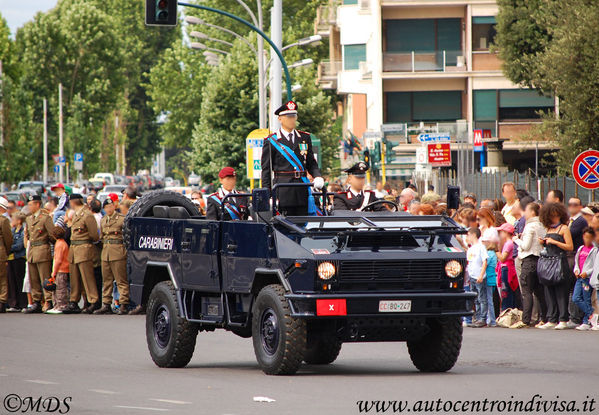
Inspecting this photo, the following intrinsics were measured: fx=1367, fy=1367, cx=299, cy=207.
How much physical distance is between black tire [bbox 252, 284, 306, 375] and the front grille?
0.57m

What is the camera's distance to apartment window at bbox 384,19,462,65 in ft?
213

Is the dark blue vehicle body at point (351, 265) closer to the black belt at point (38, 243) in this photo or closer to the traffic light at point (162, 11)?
the black belt at point (38, 243)

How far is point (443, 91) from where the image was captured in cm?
6562

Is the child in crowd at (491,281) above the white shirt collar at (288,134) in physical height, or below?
below

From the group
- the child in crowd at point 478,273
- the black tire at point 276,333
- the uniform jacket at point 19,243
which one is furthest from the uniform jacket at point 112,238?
the black tire at point 276,333

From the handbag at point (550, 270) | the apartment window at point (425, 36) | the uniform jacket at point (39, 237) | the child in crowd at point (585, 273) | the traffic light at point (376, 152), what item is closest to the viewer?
the child in crowd at point (585, 273)

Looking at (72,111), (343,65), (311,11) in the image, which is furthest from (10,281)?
(72,111)

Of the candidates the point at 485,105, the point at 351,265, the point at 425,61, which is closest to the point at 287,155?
the point at 351,265

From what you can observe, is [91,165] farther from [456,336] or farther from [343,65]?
[456,336]

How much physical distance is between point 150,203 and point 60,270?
9138 millimetres

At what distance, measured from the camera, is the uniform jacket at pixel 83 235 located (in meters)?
23.7

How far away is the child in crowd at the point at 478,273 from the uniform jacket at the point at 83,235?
703 cm

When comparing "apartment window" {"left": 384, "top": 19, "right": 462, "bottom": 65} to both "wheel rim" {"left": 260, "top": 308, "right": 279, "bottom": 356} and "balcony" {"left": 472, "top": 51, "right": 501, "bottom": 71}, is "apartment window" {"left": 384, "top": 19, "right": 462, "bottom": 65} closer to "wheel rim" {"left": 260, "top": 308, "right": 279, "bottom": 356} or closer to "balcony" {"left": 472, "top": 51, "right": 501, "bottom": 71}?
"balcony" {"left": 472, "top": 51, "right": 501, "bottom": 71}

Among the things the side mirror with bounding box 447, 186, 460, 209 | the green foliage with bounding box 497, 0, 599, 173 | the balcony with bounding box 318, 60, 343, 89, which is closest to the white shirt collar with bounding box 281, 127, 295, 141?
the side mirror with bounding box 447, 186, 460, 209
